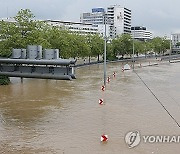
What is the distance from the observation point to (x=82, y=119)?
20.2 m

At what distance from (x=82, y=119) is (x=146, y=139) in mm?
5397

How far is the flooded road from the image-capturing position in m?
15.0

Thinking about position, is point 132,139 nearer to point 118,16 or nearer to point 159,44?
point 159,44

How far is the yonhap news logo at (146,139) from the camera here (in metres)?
15.5

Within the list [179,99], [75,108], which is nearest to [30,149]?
[75,108]

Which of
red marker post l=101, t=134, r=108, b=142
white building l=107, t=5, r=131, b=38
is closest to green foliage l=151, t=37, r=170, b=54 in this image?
white building l=107, t=5, r=131, b=38

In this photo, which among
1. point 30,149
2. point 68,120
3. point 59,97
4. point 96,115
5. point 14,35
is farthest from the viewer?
point 14,35

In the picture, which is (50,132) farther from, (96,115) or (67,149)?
(96,115)

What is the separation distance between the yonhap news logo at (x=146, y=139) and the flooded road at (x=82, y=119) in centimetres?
33

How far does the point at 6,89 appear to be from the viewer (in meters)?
33.9

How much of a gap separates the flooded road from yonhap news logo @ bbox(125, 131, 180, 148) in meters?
0.33

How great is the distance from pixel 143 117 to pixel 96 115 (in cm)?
304

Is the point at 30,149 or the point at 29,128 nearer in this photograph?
the point at 30,149

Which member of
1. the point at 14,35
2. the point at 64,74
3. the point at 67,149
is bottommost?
the point at 67,149
